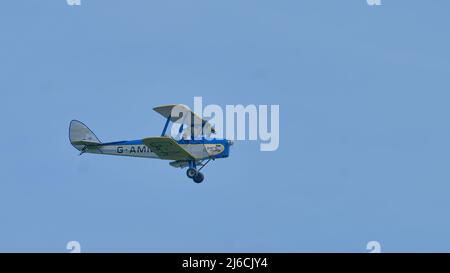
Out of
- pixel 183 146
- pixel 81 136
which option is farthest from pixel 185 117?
pixel 81 136

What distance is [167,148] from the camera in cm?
4681

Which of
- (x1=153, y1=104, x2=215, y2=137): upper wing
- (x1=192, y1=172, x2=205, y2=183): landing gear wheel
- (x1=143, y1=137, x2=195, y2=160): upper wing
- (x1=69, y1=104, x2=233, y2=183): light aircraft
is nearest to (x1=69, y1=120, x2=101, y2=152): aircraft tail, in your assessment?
(x1=69, y1=104, x2=233, y2=183): light aircraft

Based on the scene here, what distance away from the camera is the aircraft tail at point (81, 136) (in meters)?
49.4

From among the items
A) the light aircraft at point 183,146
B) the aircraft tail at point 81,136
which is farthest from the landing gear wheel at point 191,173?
the aircraft tail at point 81,136

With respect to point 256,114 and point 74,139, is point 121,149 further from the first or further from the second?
point 256,114

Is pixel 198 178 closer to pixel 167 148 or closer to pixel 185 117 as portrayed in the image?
pixel 167 148

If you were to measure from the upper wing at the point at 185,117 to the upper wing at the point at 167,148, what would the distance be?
4.88 ft

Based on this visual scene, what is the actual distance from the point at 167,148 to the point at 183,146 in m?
1.02

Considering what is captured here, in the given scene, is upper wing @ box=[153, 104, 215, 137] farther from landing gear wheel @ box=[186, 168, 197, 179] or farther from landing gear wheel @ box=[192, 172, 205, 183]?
landing gear wheel @ box=[192, 172, 205, 183]

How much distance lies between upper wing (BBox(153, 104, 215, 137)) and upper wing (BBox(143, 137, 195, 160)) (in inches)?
58.6
